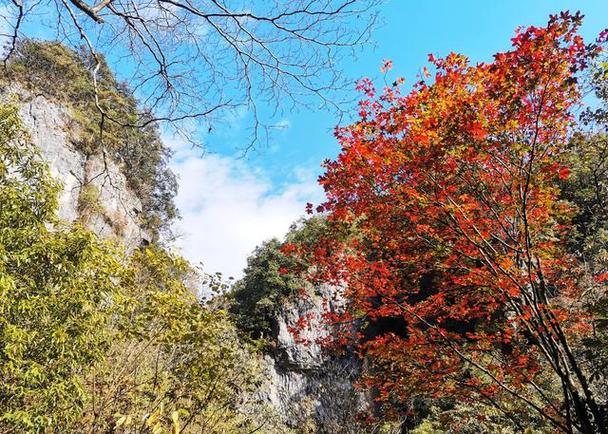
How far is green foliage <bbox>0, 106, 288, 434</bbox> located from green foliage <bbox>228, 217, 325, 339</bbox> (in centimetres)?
1156

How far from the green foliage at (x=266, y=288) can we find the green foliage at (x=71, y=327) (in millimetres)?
11562

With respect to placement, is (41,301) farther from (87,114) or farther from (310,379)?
(87,114)

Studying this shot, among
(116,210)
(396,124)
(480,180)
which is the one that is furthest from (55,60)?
(480,180)

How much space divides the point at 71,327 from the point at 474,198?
5.65 m

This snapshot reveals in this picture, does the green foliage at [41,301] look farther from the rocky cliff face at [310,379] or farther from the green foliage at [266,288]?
the green foliage at [266,288]

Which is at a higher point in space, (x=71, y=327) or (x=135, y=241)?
(x=135, y=241)

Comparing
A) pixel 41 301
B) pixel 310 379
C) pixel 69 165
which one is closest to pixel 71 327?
pixel 41 301

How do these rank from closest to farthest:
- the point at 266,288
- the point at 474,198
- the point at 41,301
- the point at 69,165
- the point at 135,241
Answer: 1. the point at 41,301
2. the point at 474,198
3. the point at 69,165
4. the point at 135,241
5. the point at 266,288

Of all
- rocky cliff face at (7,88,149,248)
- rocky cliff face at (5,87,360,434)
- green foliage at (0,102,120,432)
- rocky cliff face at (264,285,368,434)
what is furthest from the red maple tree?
rocky cliff face at (7,88,149,248)

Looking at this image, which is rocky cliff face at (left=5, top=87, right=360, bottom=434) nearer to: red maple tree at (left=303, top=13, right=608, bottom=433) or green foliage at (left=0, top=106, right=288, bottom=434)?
red maple tree at (left=303, top=13, right=608, bottom=433)

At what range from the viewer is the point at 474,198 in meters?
5.60

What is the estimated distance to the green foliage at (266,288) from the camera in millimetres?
17372

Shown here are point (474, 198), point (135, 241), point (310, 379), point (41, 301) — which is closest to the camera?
point (41, 301)

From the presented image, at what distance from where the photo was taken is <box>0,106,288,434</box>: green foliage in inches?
146
